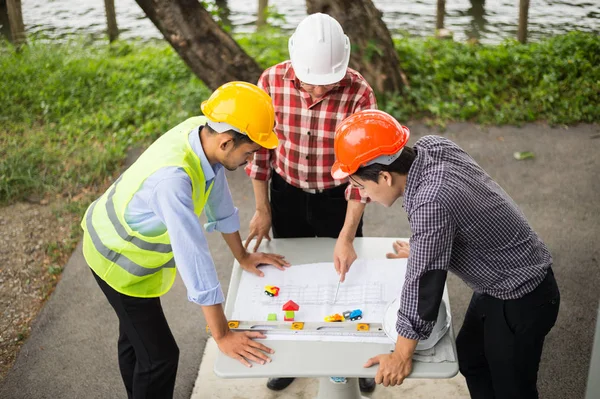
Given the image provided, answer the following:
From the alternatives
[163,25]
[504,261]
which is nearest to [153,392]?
[504,261]

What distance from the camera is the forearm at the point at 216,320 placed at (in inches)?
87.5

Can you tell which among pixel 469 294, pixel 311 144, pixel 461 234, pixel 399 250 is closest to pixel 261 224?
pixel 311 144

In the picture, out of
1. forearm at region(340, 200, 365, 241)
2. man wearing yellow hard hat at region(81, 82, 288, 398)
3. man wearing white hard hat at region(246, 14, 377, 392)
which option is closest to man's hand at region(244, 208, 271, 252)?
man wearing white hard hat at region(246, 14, 377, 392)

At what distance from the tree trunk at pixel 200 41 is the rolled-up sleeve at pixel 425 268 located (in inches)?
145

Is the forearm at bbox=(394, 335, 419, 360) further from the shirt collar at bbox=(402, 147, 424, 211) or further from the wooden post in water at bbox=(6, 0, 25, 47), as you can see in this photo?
the wooden post in water at bbox=(6, 0, 25, 47)

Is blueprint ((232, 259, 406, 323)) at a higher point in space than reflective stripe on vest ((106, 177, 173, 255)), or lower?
lower

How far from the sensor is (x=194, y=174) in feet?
7.45

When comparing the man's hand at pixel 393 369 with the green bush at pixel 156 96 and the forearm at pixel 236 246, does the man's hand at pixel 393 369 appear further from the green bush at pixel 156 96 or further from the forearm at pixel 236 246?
the green bush at pixel 156 96

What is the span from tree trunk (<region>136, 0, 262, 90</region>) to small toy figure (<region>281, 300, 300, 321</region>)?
11.2 feet

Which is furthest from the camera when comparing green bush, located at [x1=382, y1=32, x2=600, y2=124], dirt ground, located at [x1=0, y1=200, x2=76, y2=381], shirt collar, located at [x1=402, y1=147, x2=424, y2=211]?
green bush, located at [x1=382, y1=32, x2=600, y2=124]

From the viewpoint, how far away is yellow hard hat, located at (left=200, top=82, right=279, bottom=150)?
2.19m

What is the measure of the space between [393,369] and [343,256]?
628 mm

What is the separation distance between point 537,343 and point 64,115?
5.39m

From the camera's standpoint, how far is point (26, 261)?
14.9 feet
